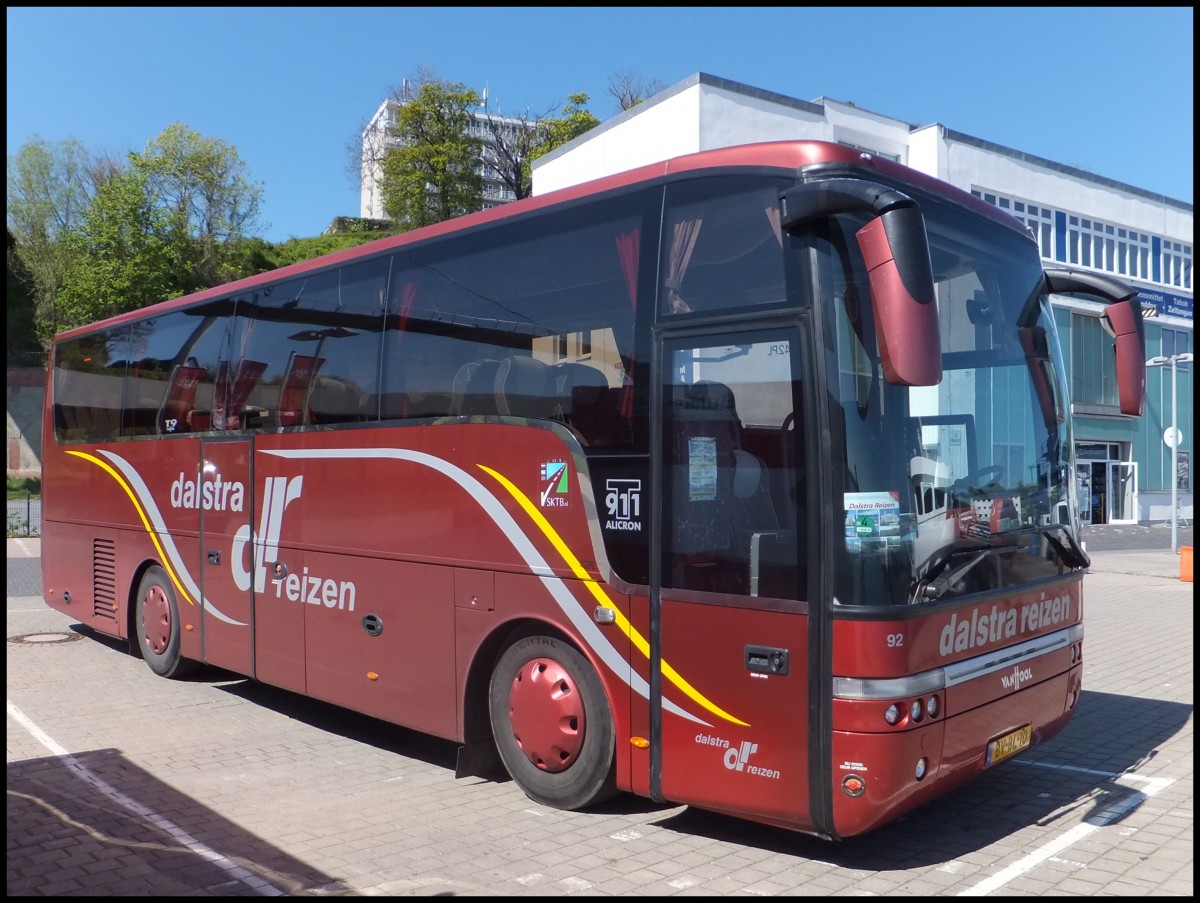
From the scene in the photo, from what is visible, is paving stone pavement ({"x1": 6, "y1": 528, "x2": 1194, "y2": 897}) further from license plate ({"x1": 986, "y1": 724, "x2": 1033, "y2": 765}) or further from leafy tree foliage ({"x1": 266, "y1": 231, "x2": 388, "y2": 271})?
leafy tree foliage ({"x1": 266, "y1": 231, "x2": 388, "y2": 271})

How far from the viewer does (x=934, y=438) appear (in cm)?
498

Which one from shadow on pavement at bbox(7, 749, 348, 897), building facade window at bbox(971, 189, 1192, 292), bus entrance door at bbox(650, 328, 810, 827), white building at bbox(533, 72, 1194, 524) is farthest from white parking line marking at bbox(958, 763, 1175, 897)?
building facade window at bbox(971, 189, 1192, 292)

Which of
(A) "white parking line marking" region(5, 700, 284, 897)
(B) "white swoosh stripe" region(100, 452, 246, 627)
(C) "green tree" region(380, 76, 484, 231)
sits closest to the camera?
(A) "white parking line marking" region(5, 700, 284, 897)

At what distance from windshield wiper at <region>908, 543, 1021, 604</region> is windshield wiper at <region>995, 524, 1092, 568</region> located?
48 centimetres

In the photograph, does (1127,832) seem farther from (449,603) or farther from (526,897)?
(449,603)

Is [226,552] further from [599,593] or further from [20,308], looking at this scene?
[20,308]

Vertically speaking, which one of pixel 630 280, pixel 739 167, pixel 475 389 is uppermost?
pixel 739 167

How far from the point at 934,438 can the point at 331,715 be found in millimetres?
5922

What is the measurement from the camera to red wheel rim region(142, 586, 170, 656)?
392 inches

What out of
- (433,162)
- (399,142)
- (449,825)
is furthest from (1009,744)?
(399,142)

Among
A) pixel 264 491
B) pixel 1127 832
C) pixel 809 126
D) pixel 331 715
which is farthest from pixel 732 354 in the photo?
pixel 809 126

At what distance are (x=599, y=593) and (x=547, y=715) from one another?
851 mm

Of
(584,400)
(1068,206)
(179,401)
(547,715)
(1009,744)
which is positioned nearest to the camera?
(1009,744)

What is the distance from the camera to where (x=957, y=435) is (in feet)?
17.0
